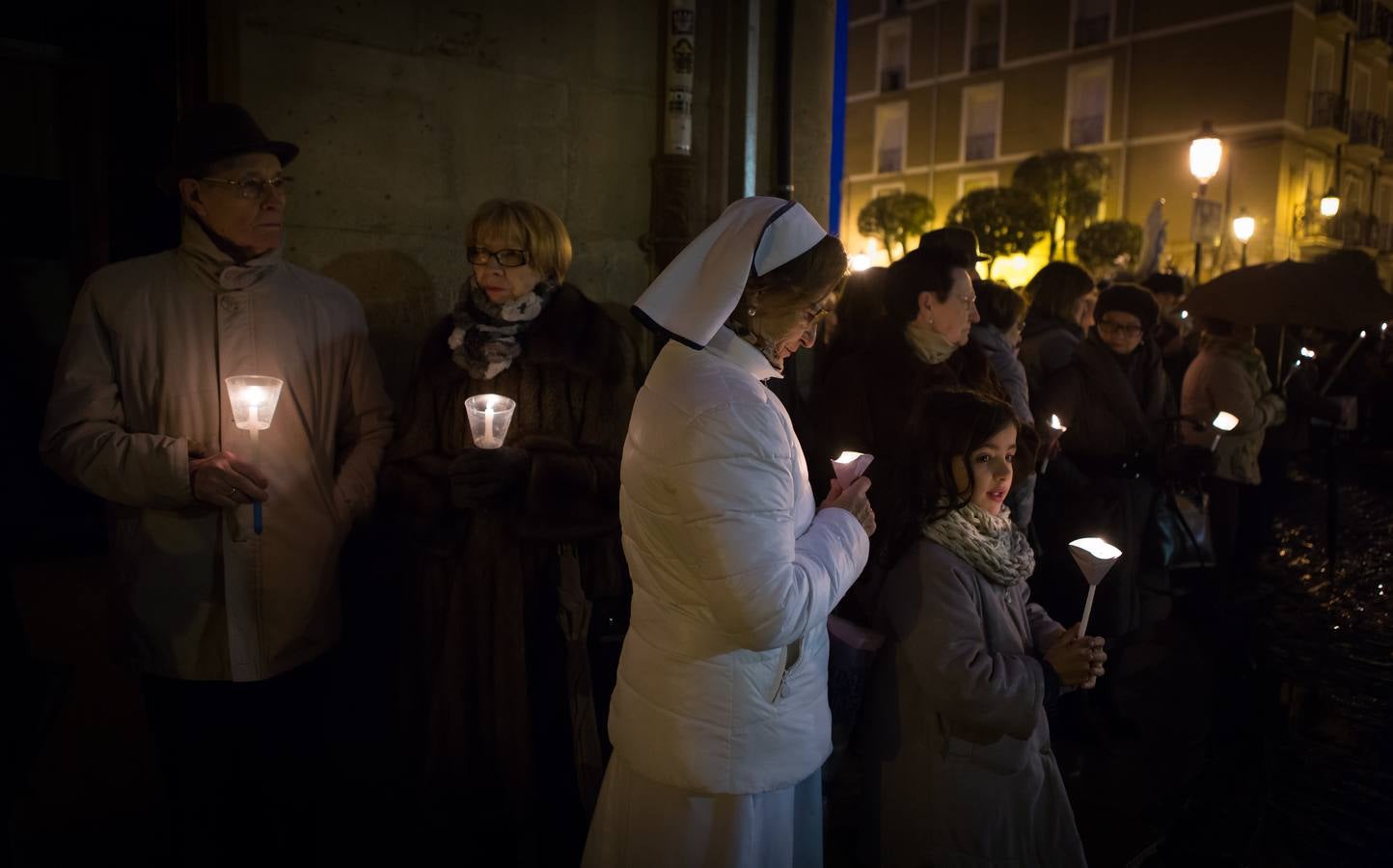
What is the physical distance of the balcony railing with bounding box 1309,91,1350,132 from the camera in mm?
34094

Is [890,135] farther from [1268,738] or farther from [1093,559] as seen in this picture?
[1093,559]

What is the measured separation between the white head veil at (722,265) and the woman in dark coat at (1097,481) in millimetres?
3185

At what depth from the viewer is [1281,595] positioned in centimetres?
756

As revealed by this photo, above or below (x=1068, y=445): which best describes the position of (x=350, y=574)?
below

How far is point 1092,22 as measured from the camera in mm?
37531

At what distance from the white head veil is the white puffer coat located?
3.9 inches

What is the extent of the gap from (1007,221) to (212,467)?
1210 inches

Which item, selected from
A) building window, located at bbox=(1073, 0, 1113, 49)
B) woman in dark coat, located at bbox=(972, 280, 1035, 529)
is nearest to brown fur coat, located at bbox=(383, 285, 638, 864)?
woman in dark coat, located at bbox=(972, 280, 1035, 529)

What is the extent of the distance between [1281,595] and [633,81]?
20.0 ft

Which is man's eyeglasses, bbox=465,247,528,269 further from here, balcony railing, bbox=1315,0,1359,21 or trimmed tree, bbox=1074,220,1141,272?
balcony railing, bbox=1315,0,1359,21

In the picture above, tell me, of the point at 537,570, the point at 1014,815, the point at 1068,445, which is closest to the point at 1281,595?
the point at 1068,445

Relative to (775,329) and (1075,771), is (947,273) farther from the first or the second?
(1075,771)

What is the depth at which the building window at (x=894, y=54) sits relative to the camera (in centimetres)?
4416

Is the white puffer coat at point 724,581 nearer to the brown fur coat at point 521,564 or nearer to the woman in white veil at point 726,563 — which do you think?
the woman in white veil at point 726,563
